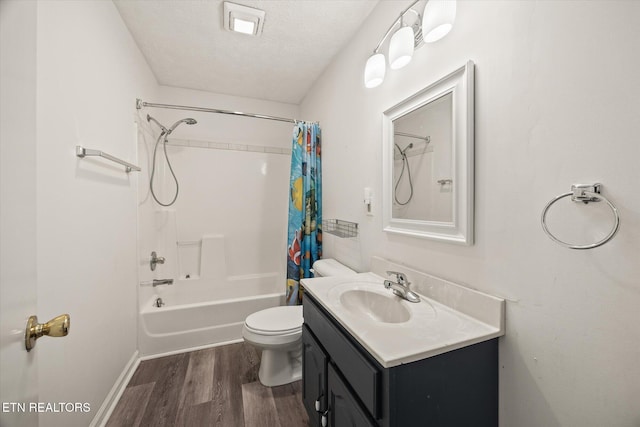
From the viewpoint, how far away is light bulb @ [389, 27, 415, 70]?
3.60 feet

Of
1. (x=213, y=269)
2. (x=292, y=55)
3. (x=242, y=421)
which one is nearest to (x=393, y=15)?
(x=292, y=55)

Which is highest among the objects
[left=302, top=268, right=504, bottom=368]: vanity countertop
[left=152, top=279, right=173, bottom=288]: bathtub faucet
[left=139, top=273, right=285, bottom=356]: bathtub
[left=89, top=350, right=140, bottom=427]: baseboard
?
[left=302, top=268, right=504, bottom=368]: vanity countertop

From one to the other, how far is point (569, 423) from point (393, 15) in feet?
6.00

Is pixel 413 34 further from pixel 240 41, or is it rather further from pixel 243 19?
pixel 240 41

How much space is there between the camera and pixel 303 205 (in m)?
2.29

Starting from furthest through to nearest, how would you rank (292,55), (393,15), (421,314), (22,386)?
(292,55)
(393,15)
(421,314)
(22,386)

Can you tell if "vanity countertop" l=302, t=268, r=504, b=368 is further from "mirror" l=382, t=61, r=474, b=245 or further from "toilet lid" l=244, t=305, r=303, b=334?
"toilet lid" l=244, t=305, r=303, b=334

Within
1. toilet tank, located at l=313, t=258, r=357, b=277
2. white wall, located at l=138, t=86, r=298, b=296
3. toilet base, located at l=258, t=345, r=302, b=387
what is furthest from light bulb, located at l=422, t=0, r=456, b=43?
white wall, located at l=138, t=86, r=298, b=296

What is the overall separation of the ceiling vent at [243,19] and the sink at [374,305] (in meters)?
1.77

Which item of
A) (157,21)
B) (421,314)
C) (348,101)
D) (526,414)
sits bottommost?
(526,414)

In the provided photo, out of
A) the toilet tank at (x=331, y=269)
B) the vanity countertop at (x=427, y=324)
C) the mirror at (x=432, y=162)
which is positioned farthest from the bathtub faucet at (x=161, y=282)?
the mirror at (x=432, y=162)

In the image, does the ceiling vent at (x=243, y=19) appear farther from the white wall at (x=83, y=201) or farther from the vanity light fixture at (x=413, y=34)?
the vanity light fixture at (x=413, y=34)

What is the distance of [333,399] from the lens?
99 centimetres

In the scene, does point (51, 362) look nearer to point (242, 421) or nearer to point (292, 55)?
point (242, 421)
